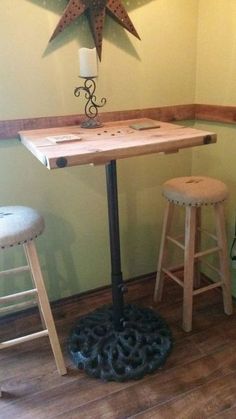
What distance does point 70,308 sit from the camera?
77.7 inches

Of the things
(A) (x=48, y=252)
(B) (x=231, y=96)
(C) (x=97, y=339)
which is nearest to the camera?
(C) (x=97, y=339)

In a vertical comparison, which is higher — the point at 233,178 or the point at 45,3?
the point at 45,3

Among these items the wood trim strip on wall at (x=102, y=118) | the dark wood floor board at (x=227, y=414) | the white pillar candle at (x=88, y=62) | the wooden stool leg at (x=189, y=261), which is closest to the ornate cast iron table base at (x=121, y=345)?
the wooden stool leg at (x=189, y=261)

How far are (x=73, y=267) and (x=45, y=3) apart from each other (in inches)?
54.1

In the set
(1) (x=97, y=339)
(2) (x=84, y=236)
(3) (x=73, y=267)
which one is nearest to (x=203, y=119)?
(2) (x=84, y=236)

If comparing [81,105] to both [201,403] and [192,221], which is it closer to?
[192,221]

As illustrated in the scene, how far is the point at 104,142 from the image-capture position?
49.6 inches

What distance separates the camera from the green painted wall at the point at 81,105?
1.55 metres

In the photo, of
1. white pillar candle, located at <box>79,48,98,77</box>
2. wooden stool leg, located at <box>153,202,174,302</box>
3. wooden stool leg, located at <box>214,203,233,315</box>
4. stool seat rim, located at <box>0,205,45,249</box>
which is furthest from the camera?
wooden stool leg, located at <box>153,202,174,302</box>

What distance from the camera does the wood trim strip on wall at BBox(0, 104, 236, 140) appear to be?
5.27 ft

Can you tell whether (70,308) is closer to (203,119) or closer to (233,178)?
(233,178)

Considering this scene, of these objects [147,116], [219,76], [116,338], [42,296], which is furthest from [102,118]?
[116,338]

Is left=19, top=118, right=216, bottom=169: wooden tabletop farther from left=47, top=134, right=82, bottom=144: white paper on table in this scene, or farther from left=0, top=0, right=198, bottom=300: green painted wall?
left=0, top=0, right=198, bottom=300: green painted wall

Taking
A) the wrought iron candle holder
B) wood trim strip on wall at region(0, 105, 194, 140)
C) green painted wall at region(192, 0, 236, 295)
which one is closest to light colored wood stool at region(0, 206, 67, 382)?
wood trim strip on wall at region(0, 105, 194, 140)
